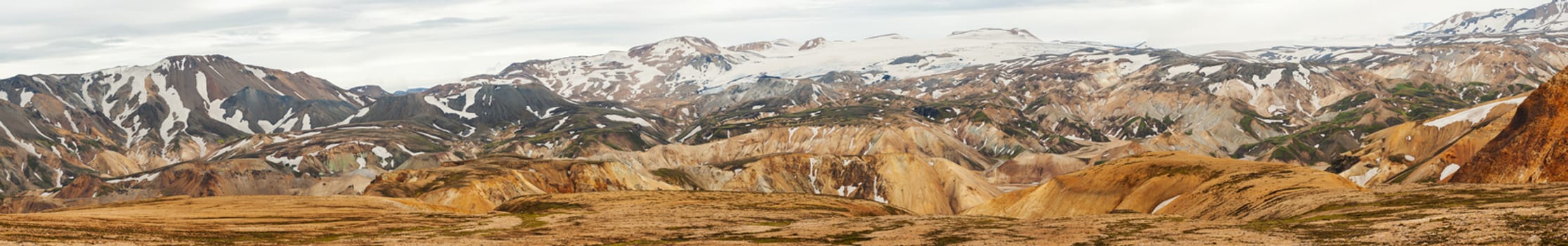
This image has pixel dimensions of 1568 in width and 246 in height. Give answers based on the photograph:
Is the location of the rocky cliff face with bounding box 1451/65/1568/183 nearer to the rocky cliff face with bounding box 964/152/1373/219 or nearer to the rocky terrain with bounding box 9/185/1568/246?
the rocky terrain with bounding box 9/185/1568/246

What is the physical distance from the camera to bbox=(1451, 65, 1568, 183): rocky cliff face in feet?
338

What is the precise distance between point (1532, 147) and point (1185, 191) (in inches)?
1246

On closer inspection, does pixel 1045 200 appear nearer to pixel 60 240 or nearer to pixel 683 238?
pixel 683 238

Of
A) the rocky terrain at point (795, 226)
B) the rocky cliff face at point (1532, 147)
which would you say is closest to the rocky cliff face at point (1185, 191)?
the rocky terrain at point (795, 226)

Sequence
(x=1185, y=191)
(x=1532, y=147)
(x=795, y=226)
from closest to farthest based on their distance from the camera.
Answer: (x=795, y=226)
(x=1532, y=147)
(x=1185, y=191)

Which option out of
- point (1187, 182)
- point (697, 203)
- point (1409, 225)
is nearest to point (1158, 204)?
point (1187, 182)

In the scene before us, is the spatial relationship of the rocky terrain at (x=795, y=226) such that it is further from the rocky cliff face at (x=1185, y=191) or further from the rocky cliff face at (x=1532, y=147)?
the rocky cliff face at (x=1532, y=147)

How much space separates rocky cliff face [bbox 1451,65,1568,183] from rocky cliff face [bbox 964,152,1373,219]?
13846 mm

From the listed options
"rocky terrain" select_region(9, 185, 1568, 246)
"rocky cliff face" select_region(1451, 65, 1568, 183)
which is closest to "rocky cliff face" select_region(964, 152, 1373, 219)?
"rocky terrain" select_region(9, 185, 1568, 246)

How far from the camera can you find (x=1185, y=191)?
125 m

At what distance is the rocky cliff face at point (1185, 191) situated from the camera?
92625 mm

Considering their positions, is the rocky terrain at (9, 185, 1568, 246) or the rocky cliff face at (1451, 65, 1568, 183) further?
the rocky cliff face at (1451, 65, 1568, 183)

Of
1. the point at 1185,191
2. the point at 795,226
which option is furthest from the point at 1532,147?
the point at 795,226

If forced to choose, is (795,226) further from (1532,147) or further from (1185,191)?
(1532,147)
